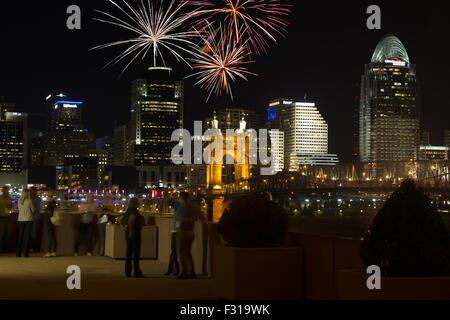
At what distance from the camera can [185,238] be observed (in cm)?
1230

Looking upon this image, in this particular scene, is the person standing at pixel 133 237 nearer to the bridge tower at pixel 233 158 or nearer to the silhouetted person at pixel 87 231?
the silhouetted person at pixel 87 231

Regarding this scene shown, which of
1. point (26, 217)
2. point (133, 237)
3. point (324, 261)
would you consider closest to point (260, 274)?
point (324, 261)

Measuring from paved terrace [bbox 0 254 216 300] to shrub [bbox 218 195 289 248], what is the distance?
1.02 m

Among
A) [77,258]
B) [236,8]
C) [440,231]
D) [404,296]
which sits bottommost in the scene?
[77,258]

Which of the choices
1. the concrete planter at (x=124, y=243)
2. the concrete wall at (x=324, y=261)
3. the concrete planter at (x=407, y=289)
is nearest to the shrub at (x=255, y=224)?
the concrete wall at (x=324, y=261)

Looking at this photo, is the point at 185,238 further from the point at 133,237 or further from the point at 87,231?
the point at 87,231

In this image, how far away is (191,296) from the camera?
10.2 meters

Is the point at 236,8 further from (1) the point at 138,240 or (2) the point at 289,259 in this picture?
(2) the point at 289,259

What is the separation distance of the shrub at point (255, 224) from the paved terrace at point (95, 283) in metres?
1.02

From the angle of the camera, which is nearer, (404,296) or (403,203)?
(404,296)

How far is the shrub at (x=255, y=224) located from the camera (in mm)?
9711

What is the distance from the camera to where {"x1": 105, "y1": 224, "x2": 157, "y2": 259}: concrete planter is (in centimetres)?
1644
